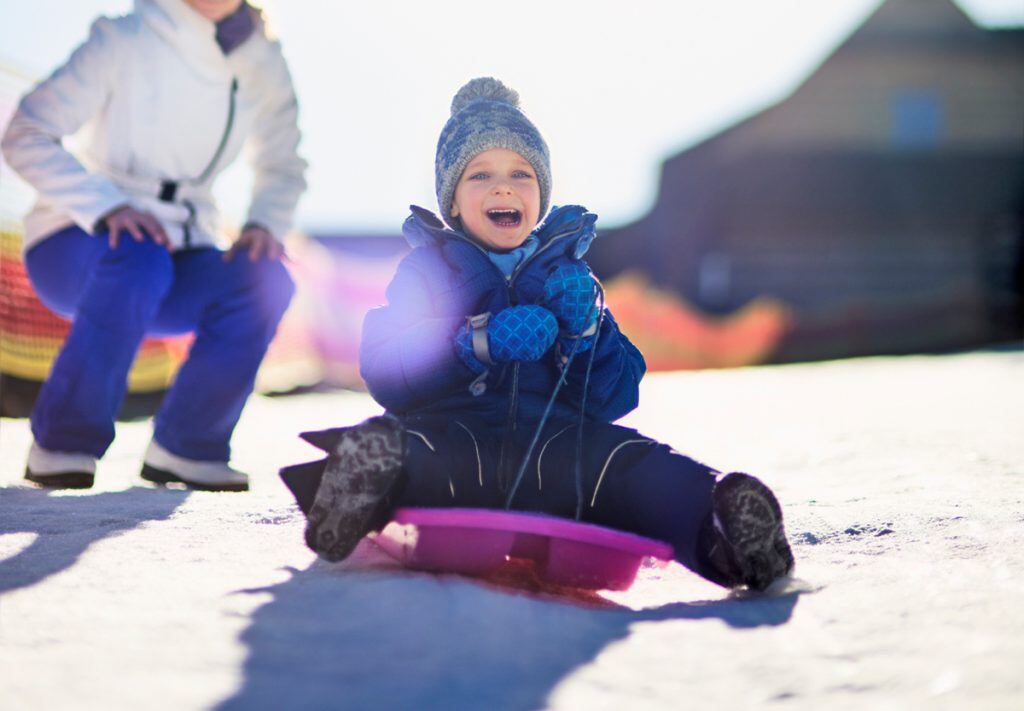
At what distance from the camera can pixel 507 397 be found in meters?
2.01

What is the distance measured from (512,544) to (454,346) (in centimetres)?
43

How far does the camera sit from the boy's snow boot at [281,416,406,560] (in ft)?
5.24

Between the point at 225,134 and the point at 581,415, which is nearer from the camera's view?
the point at 581,415

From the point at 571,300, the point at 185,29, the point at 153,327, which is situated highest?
the point at 185,29

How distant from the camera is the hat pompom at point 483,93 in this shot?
2.40 meters

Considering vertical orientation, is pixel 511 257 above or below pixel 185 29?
below

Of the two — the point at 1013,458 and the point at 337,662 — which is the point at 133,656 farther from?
the point at 1013,458

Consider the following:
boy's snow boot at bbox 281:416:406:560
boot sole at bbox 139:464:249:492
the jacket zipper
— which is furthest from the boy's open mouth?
the jacket zipper

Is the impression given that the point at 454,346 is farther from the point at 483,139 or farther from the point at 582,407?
the point at 483,139

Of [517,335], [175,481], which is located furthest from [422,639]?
[175,481]

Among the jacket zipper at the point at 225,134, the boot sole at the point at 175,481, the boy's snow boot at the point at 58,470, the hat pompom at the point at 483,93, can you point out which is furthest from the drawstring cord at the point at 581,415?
the jacket zipper at the point at 225,134

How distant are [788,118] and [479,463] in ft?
58.5

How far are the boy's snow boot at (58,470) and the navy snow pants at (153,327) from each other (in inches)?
1.0

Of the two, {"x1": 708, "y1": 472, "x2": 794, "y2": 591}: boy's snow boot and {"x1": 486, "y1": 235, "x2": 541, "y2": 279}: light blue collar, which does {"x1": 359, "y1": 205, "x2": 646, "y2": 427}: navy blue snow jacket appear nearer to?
{"x1": 486, "y1": 235, "x2": 541, "y2": 279}: light blue collar
